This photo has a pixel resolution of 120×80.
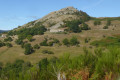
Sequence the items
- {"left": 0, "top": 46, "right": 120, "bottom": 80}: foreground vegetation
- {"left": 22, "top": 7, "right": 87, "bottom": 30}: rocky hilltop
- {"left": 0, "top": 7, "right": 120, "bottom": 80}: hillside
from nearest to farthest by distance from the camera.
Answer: {"left": 0, "top": 46, "right": 120, "bottom": 80}: foreground vegetation < {"left": 0, "top": 7, "right": 120, "bottom": 80}: hillside < {"left": 22, "top": 7, "right": 87, "bottom": 30}: rocky hilltop

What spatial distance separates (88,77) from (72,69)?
2.05 ft

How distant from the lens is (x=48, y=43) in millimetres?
91250

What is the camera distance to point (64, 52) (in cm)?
581

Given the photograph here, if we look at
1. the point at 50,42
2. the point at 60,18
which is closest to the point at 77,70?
the point at 50,42

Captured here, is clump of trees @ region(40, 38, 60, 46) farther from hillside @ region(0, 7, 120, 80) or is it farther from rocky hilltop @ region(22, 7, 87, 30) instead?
rocky hilltop @ region(22, 7, 87, 30)

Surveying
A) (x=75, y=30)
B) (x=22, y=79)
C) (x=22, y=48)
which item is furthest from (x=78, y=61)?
(x=75, y=30)

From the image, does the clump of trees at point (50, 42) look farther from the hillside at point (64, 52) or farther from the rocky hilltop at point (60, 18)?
the rocky hilltop at point (60, 18)

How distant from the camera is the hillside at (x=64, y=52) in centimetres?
494

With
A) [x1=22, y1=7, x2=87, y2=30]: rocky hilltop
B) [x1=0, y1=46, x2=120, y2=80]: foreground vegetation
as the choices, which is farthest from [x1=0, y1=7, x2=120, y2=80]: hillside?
[x1=22, y1=7, x2=87, y2=30]: rocky hilltop

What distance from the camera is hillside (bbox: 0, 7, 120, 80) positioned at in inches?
194

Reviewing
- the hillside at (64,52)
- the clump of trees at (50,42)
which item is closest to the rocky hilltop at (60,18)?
the hillside at (64,52)

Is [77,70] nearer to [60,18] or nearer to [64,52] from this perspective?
[64,52]

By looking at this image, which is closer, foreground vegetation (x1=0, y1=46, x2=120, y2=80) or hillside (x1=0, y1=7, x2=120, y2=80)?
foreground vegetation (x1=0, y1=46, x2=120, y2=80)

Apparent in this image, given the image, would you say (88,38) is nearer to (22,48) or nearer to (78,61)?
(22,48)
